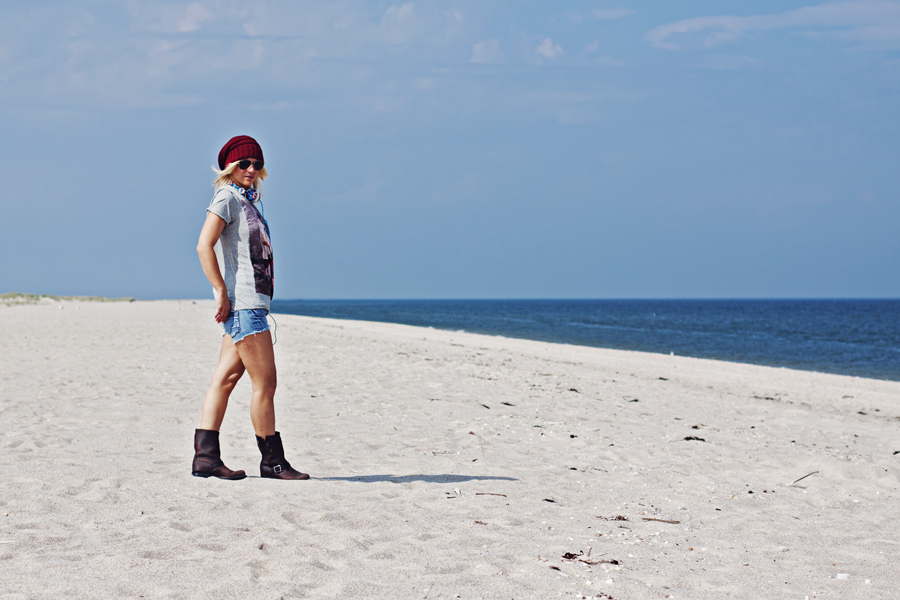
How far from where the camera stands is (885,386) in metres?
15.0

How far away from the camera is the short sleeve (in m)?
4.02

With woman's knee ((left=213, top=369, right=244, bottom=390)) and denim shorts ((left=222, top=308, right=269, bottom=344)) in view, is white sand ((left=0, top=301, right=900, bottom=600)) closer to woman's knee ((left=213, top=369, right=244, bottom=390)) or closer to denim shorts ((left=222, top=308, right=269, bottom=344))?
woman's knee ((left=213, top=369, right=244, bottom=390))

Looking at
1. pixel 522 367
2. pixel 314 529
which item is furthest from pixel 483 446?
pixel 522 367

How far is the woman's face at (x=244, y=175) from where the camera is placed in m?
4.23

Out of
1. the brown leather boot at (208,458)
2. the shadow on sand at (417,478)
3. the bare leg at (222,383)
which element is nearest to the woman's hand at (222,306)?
the bare leg at (222,383)

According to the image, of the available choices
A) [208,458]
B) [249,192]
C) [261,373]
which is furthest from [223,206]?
[208,458]

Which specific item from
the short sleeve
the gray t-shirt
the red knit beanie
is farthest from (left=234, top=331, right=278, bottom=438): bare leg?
the red knit beanie

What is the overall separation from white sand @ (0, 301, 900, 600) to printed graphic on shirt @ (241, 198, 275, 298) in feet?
4.20

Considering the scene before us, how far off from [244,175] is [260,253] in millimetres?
539

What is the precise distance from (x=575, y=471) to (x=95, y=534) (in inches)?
132

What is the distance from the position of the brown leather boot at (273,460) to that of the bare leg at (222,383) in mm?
312

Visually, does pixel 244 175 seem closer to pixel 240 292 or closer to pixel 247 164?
pixel 247 164

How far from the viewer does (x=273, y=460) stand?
4.34 m

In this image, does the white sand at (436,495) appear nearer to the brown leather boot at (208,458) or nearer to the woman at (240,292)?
the brown leather boot at (208,458)
